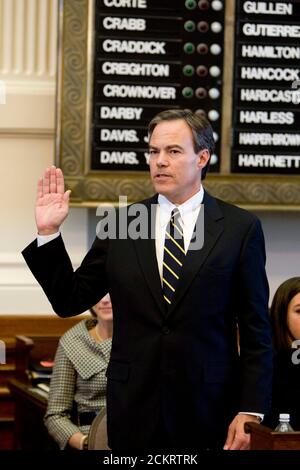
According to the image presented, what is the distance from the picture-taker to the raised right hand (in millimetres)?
3121

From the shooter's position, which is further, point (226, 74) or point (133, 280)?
point (226, 74)

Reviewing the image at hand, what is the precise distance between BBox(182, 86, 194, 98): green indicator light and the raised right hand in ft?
8.46

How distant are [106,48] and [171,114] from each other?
239cm

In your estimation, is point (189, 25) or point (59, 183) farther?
point (189, 25)

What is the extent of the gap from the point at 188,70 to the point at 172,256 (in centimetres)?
269

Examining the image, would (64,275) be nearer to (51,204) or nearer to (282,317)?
(51,204)

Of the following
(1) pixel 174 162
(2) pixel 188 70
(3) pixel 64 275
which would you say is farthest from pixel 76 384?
(2) pixel 188 70

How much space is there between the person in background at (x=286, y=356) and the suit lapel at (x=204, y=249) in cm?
100

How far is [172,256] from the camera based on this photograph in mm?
3170

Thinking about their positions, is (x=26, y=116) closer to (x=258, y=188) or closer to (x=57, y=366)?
(x=258, y=188)

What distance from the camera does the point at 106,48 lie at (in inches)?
219

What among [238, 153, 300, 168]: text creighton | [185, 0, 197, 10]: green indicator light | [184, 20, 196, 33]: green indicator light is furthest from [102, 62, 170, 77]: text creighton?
[238, 153, 300, 168]: text creighton

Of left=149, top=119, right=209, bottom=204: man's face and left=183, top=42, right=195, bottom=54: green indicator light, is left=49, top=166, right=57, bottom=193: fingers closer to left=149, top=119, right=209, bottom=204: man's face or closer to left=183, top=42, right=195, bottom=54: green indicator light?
left=149, top=119, right=209, bottom=204: man's face
